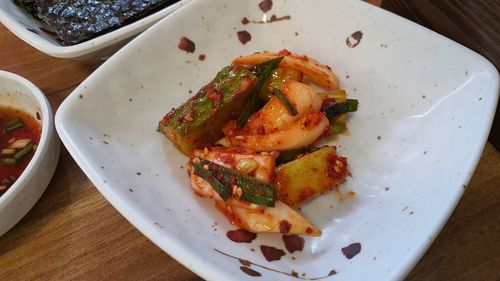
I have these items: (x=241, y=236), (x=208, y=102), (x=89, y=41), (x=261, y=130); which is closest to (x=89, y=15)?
(x=89, y=41)

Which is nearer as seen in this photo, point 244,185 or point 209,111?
point 244,185

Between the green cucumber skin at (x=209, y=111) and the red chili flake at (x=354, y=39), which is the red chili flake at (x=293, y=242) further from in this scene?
the red chili flake at (x=354, y=39)

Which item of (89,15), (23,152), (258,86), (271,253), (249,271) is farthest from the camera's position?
(89,15)

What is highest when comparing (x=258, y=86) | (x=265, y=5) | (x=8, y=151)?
(x=265, y=5)

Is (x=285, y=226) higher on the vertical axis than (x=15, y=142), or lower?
higher

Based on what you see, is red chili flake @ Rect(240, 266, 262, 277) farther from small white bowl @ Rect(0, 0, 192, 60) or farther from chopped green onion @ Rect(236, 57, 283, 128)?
small white bowl @ Rect(0, 0, 192, 60)

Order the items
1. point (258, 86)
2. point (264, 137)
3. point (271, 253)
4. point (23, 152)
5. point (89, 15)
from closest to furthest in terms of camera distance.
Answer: point (271, 253) → point (264, 137) → point (258, 86) → point (23, 152) → point (89, 15)

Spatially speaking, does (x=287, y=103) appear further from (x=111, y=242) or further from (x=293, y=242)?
(x=111, y=242)
